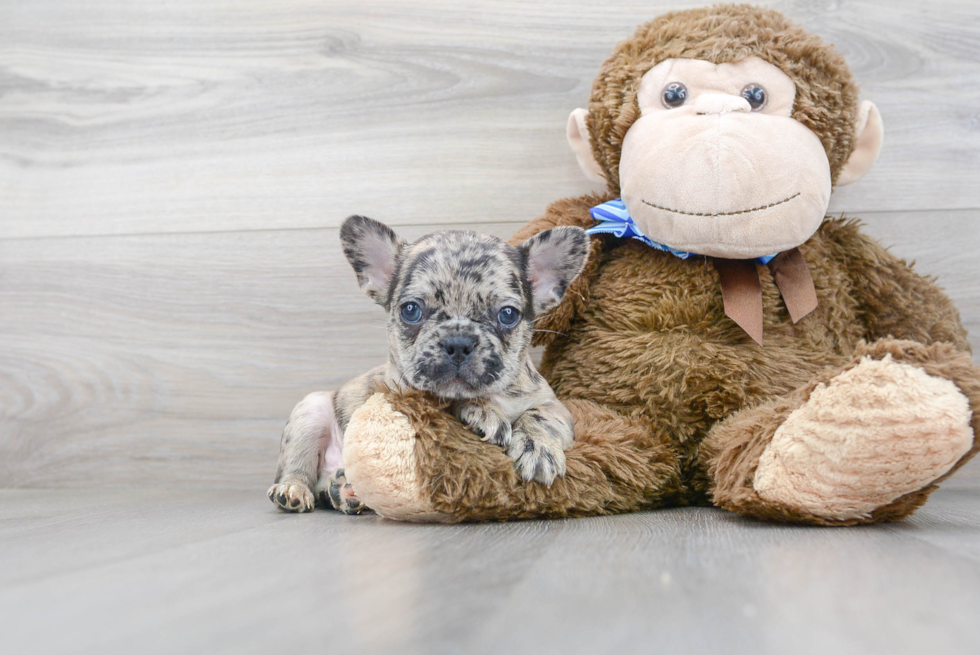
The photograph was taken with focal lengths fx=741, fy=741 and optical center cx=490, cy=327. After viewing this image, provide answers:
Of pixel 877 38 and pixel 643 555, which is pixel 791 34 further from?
pixel 643 555

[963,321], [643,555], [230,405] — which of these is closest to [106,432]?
[230,405]

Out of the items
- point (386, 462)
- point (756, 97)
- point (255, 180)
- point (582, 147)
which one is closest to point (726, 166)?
point (756, 97)

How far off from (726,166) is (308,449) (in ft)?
3.48

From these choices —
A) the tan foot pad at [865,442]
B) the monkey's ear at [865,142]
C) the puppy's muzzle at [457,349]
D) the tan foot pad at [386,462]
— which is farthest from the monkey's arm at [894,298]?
the tan foot pad at [386,462]

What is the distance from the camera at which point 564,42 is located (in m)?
2.02

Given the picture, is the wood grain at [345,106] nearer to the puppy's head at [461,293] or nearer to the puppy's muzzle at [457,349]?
the puppy's head at [461,293]

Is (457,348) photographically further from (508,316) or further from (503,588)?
(503,588)

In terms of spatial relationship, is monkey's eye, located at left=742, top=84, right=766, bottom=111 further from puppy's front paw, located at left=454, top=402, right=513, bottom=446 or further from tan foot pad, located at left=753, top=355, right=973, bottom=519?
puppy's front paw, located at left=454, top=402, right=513, bottom=446

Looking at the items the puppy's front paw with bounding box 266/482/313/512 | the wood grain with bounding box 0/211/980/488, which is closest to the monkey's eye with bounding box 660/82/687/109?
the wood grain with bounding box 0/211/980/488

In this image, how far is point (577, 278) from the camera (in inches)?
64.2

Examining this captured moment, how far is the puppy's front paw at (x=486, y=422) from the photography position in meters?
1.33

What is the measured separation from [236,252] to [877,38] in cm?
182

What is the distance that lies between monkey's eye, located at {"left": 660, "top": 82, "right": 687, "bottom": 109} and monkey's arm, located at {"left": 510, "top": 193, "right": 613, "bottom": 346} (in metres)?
0.31

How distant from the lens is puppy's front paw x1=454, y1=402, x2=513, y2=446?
1325mm
